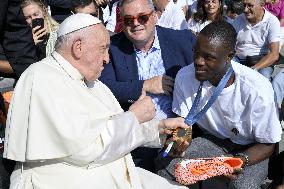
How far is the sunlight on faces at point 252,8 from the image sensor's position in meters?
6.04

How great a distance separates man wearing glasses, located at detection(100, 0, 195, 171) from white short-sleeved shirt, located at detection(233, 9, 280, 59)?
2.24 metres

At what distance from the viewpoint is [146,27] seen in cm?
392

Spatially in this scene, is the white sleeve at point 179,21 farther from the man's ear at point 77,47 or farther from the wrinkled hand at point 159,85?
the man's ear at point 77,47

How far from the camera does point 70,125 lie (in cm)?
274

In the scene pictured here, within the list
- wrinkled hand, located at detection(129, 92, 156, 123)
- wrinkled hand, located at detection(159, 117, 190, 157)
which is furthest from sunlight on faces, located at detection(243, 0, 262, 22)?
wrinkled hand, located at detection(129, 92, 156, 123)

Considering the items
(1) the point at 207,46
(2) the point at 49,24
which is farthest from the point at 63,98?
(2) the point at 49,24

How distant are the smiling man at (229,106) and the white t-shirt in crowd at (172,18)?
9.63 feet

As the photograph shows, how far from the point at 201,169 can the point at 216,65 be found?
72 cm

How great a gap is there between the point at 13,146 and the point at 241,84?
1.60 m

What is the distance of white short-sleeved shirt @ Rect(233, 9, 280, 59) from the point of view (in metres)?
6.05

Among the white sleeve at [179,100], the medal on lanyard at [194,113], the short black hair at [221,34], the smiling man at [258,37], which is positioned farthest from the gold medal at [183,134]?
the smiling man at [258,37]

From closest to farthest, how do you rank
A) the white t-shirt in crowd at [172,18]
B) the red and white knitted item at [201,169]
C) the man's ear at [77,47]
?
the man's ear at [77,47] < the red and white knitted item at [201,169] < the white t-shirt in crowd at [172,18]

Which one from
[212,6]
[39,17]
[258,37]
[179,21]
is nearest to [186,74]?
[39,17]

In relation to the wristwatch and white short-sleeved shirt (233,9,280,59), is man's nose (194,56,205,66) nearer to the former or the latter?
the wristwatch
